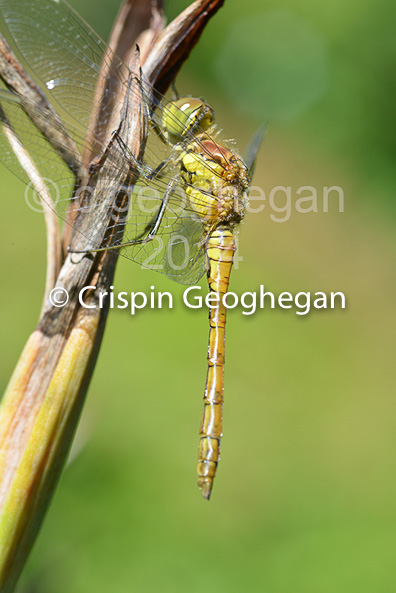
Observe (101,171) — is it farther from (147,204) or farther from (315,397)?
(315,397)

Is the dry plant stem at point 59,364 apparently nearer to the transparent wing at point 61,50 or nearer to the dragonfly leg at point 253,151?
the transparent wing at point 61,50

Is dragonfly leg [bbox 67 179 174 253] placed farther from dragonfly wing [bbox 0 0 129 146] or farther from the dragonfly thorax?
dragonfly wing [bbox 0 0 129 146]

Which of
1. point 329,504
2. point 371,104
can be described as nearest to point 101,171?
point 329,504

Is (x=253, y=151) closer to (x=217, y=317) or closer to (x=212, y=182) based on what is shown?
(x=212, y=182)

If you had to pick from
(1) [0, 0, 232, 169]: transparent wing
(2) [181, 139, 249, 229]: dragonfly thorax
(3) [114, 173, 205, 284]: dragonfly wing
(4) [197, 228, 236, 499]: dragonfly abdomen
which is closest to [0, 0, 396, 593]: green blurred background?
(4) [197, 228, 236, 499]: dragonfly abdomen

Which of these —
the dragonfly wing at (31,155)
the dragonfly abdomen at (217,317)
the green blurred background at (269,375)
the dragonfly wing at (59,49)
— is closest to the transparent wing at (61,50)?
the dragonfly wing at (59,49)
